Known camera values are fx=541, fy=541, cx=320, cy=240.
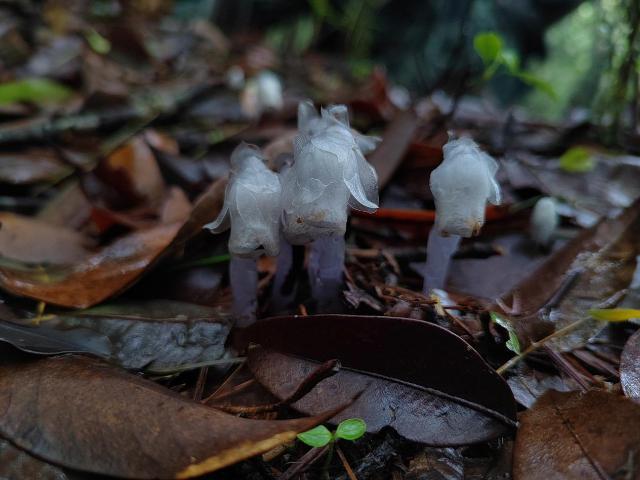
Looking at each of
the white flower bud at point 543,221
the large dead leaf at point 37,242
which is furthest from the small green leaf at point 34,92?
the white flower bud at point 543,221

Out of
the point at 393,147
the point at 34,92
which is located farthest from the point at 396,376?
the point at 34,92

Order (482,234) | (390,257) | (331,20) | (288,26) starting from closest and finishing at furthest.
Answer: (390,257), (482,234), (331,20), (288,26)

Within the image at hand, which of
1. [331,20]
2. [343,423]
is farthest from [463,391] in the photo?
[331,20]

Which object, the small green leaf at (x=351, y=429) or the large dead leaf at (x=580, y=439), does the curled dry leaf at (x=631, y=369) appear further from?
the small green leaf at (x=351, y=429)

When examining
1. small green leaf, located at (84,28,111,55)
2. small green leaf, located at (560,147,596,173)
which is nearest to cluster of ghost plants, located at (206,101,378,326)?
small green leaf, located at (560,147,596,173)

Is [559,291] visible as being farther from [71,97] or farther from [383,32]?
[383,32]

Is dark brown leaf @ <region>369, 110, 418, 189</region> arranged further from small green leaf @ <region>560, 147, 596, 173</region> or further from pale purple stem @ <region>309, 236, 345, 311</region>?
small green leaf @ <region>560, 147, 596, 173</region>

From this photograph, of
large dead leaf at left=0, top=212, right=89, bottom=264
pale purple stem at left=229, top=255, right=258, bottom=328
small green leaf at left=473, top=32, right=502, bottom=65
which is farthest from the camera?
small green leaf at left=473, top=32, right=502, bottom=65
